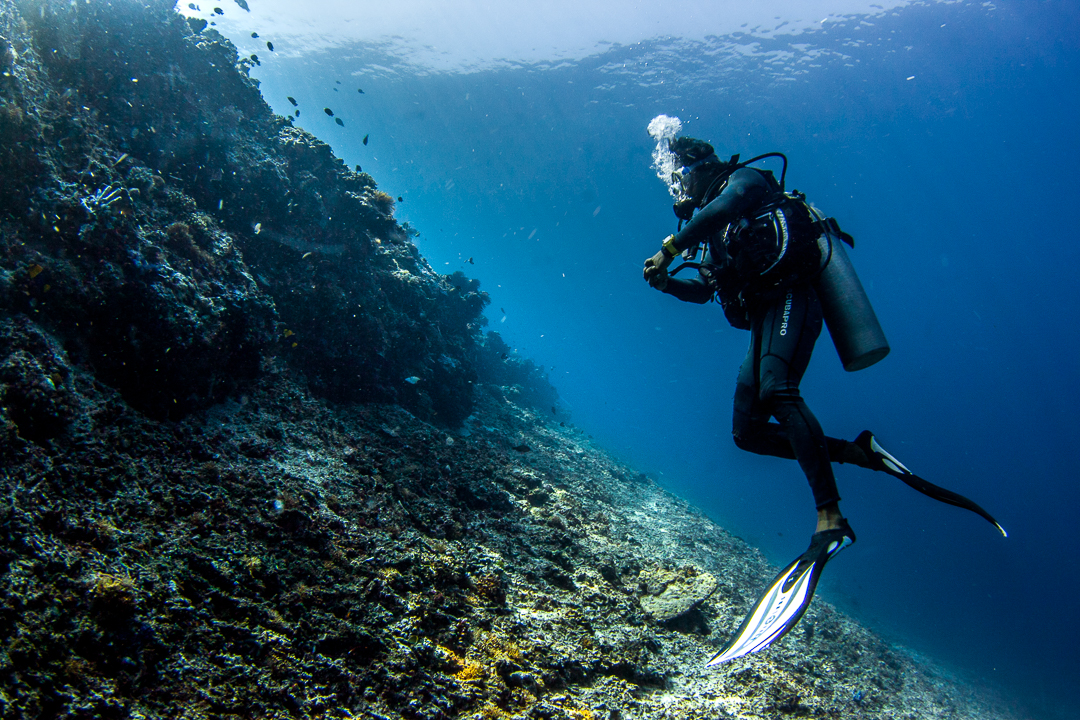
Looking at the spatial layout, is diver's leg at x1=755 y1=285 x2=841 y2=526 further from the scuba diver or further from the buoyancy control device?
the buoyancy control device

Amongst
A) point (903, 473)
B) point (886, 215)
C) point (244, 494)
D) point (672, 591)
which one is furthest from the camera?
point (886, 215)

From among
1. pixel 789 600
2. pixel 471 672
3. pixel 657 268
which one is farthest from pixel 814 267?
pixel 471 672

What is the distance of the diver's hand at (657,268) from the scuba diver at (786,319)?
1 centimetres

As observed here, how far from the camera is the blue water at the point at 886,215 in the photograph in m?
25.8

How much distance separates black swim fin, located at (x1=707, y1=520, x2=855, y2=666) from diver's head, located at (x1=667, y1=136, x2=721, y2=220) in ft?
9.23

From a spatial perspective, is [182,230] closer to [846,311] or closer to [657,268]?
[657,268]

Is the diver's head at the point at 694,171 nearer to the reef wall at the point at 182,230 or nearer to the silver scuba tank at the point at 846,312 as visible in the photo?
the silver scuba tank at the point at 846,312

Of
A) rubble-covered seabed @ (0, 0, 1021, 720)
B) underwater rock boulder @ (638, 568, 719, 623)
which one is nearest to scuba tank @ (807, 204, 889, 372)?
rubble-covered seabed @ (0, 0, 1021, 720)

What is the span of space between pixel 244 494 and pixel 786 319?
472cm

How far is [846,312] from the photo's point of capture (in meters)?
2.76

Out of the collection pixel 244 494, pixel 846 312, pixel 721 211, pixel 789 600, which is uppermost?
pixel 721 211

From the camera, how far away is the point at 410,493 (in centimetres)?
482

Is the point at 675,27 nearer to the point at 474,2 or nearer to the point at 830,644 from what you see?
the point at 474,2

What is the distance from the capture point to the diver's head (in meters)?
3.56
